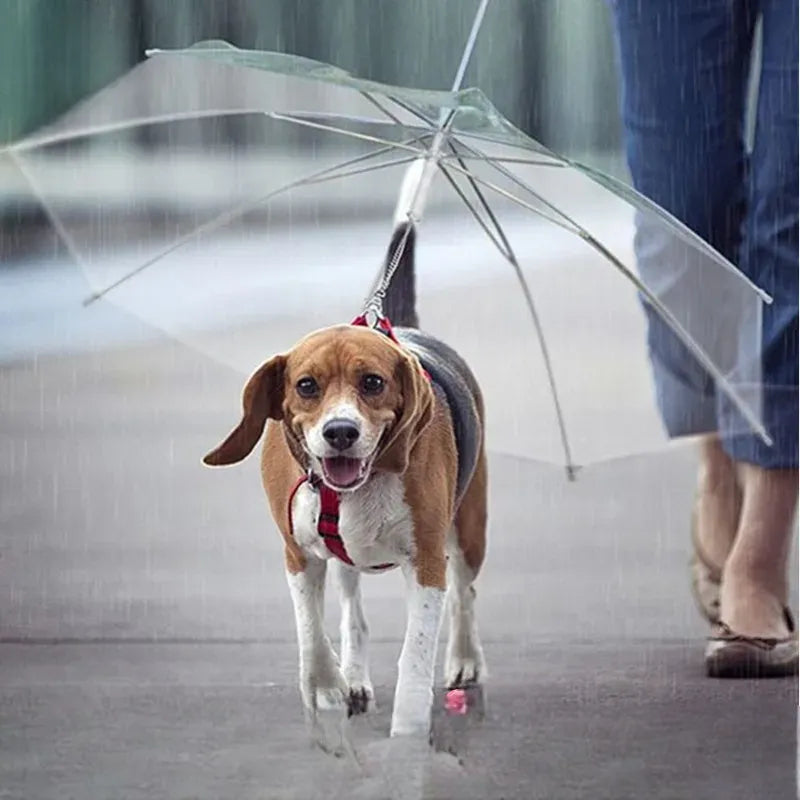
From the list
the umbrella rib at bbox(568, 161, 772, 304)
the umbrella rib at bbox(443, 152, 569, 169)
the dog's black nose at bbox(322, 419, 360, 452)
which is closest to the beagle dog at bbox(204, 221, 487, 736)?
the dog's black nose at bbox(322, 419, 360, 452)

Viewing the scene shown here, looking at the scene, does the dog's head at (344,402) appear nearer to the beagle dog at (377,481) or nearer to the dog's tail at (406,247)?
the beagle dog at (377,481)

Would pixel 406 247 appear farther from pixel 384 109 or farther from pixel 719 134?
pixel 719 134

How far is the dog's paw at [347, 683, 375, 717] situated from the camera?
8.53 ft

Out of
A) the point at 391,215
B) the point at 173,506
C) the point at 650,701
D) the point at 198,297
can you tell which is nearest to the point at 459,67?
the point at 391,215

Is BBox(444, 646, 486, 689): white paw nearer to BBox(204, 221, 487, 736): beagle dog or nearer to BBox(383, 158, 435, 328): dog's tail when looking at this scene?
BBox(204, 221, 487, 736): beagle dog

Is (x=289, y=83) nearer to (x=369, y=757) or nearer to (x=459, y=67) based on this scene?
(x=459, y=67)

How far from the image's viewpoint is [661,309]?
270 cm

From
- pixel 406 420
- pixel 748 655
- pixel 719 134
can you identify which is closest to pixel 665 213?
pixel 719 134

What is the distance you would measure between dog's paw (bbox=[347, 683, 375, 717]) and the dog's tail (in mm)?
413

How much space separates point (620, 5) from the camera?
8.75ft

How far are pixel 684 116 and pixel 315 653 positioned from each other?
753mm

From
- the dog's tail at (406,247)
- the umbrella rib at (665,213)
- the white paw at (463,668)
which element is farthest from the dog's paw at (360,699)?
the umbrella rib at (665,213)

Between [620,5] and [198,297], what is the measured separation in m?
0.60

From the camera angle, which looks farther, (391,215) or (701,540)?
(701,540)
